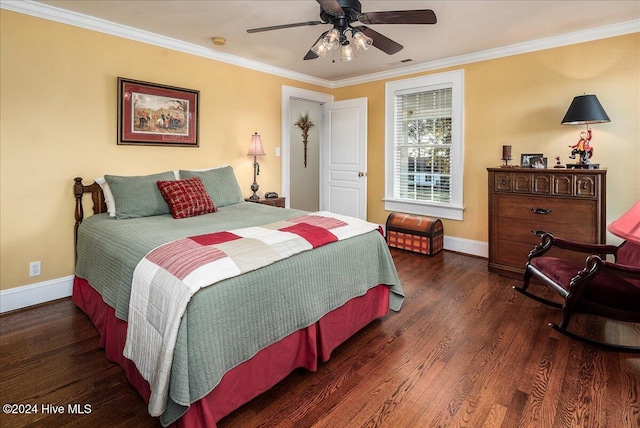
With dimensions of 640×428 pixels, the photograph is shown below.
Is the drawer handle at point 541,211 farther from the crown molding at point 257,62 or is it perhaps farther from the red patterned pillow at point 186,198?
the red patterned pillow at point 186,198

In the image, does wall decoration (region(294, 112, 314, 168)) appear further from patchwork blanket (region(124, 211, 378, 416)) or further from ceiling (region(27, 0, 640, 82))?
patchwork blanket (region(124, 211, 378, 416))

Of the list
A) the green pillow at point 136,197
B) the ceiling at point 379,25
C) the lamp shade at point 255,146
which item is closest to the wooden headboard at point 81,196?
the green pillow at point 136,197

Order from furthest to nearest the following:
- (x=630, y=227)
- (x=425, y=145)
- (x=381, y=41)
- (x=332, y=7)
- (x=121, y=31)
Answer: (x=425, y=145) < (x=121, y=31) < (x=381, y=41) < (x=332, y=7) < (x=630, y=227)

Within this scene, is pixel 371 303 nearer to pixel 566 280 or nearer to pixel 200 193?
pixel 566 280

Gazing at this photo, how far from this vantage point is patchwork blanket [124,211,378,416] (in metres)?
1.46

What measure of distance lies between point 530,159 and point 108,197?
4080mm

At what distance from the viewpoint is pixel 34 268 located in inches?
117

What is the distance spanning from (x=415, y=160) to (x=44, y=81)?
4188mm

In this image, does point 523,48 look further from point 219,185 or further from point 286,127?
point 219,185

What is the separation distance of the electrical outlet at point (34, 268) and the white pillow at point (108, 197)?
741mm

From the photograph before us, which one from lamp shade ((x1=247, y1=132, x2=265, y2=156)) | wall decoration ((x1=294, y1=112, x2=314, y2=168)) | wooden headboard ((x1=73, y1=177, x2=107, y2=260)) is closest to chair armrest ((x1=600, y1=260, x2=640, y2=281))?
lamp shade ((x1=247, y1=132, x2=265, y2=156))

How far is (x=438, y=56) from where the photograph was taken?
429 cm

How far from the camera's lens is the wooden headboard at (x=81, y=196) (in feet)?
10.2

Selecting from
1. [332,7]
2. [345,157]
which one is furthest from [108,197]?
[345,157]
